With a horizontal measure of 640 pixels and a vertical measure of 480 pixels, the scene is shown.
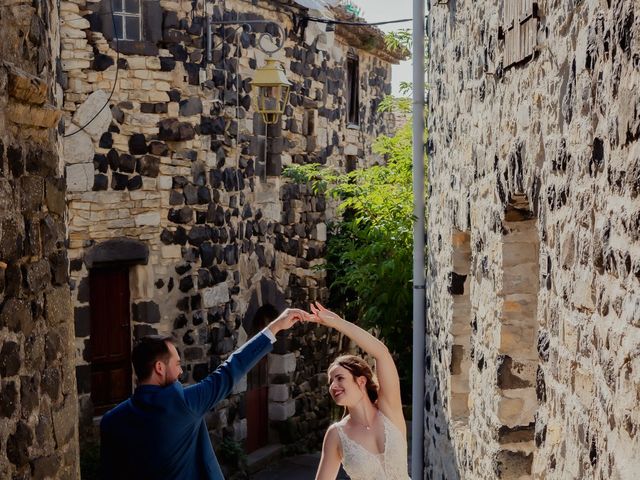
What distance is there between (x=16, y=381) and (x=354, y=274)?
279 inches

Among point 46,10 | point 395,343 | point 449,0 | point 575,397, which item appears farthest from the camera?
point 395,343

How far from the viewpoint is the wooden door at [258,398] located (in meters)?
12.9

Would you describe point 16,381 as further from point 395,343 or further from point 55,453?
point 395,343

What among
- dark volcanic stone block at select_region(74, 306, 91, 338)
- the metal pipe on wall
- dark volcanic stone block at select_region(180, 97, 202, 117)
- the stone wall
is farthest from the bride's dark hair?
dark volcanic stone block at select_region(180, 97, 202, 117)

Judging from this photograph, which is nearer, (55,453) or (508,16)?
(55,453)

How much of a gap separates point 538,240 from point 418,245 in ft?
10.4

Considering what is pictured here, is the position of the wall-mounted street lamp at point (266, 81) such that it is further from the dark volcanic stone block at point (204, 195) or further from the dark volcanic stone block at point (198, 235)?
the dark volcanic stone block at point (198, 235)

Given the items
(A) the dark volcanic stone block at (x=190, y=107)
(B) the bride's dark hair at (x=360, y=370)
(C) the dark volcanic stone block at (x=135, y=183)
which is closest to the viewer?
(B) the bride's dark hair at (x=360, y=370)

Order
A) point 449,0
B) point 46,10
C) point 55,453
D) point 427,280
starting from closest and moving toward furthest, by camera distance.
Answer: point 55,453
point 46,10
point 449,0
point 427,280

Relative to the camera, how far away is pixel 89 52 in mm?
10156

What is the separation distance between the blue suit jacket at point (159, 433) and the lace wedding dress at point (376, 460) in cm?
68

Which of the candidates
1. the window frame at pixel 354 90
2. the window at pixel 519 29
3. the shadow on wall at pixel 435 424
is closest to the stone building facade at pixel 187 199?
the window frame at pixel 354 90

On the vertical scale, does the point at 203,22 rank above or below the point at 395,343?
above

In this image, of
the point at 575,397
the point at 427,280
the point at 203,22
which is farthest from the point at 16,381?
the point at 203,22
